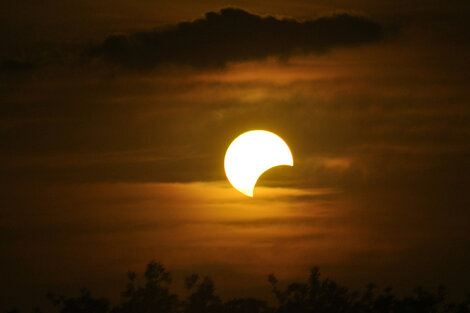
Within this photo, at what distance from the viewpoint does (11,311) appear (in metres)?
34.7

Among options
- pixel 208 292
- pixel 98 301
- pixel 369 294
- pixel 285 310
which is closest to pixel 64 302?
pixel 98 301

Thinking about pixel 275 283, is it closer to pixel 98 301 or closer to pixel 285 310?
pixel 285 310

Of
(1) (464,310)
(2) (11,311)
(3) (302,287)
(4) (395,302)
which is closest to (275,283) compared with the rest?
(3) (302,287)

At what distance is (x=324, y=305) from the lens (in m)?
34.4

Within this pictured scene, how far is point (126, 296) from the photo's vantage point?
35.1 meters

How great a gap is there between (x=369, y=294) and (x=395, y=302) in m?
0.86

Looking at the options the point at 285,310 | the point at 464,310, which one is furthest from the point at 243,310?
the point at 464,310

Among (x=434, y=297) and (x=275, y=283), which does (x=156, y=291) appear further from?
(x=434, y=297)

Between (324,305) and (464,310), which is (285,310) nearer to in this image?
A: (324,305)

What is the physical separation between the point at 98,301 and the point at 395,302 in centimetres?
882

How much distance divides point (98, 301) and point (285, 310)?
5.58 meters

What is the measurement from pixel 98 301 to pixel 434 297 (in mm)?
10000

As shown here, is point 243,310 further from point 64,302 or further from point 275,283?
point 64,302

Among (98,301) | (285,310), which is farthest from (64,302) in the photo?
(285,310)
